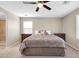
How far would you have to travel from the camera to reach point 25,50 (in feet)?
16.7

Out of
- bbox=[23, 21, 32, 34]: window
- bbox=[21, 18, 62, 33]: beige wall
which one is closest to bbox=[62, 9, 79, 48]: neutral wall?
bbox=[21, 18, 62, 33]: beige wall

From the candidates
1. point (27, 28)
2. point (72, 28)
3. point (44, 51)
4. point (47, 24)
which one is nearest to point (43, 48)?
point (44, 51)

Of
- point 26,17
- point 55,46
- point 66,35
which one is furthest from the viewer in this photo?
point 26,17

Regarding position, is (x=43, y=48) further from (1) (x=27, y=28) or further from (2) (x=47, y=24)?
(1) (x=27, y=28)

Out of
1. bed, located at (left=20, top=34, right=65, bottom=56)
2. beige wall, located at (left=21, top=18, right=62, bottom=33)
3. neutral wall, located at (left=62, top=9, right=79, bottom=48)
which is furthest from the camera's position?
beige wall, located at (left=21, top=18, right=62, bottom=33)

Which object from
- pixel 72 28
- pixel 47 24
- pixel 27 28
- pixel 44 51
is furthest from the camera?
pixel 27 28

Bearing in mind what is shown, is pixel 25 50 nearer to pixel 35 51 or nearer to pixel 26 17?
pixel 35 51

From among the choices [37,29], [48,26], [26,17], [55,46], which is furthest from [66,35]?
[55,46]

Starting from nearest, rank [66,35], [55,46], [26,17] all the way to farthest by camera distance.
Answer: [55,46] < [66,35] < [26,17]

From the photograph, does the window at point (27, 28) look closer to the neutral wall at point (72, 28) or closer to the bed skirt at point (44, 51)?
the neutral wall at point (72, 28)

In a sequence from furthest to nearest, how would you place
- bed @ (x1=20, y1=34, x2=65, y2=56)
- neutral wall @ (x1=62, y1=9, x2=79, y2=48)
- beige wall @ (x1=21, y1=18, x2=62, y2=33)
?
beige wall @ (x1=21, y1=18, x2=62, y2=33), neutral wall @ (x1=62, y1=9, x2=79, y2=48), bed @ (x1=20, y1=34, x2=65, y2=56)

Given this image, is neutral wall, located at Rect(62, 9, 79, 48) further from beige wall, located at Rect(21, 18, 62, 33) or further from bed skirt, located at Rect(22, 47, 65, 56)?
bed skirt, located at Rect(22, 47, 65, 56)

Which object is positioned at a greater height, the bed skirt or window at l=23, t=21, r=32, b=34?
window at l=23, t=21, r=32, b=34

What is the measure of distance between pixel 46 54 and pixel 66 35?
3883 millimetres
